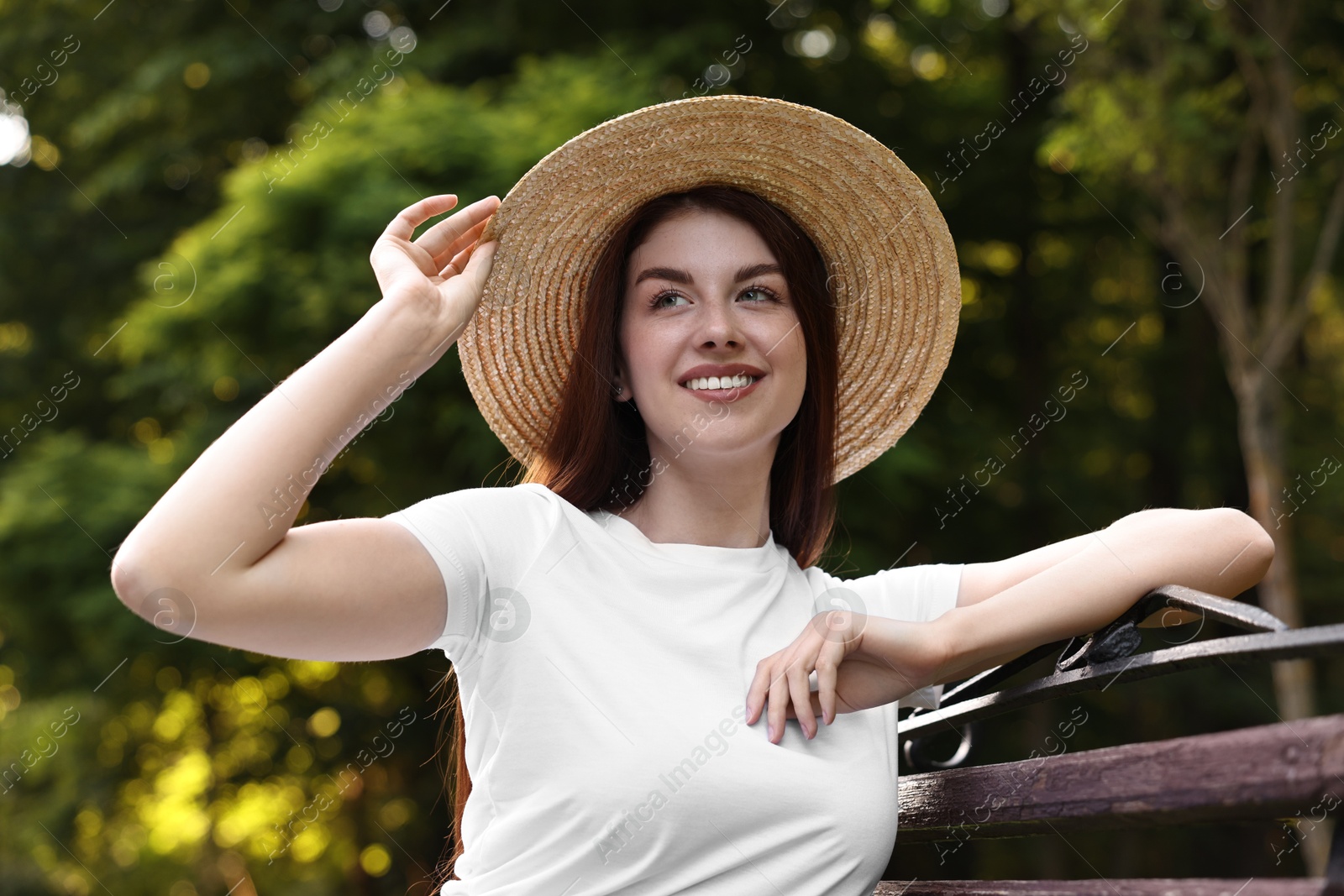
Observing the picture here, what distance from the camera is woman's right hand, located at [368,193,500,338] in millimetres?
1656

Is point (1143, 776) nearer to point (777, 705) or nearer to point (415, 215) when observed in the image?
point (777, 705)

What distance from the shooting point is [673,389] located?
2027 millimetres

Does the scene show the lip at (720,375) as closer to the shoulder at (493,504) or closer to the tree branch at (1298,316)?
the shoulder at (493,504)

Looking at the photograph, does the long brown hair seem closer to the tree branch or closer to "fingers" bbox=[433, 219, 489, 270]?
"fingers" bbox=[433, 219, 489, 270]

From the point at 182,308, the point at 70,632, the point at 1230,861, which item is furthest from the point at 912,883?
the point at 1230,861

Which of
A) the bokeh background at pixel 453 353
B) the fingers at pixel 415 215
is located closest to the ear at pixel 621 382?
the fingers at pixel 415 215

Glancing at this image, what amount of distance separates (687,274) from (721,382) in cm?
21

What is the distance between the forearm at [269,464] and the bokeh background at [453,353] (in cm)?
A: 308

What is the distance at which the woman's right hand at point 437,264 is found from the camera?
65.2 inches

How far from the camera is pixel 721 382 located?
2.00 meters

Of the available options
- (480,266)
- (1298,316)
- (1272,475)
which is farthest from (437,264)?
(1298,316)

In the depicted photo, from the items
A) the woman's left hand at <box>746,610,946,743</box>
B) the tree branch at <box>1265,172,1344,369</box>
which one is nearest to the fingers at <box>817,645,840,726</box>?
the woman's left hand at <box>746,610,946,743</box>

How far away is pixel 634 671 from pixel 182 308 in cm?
552

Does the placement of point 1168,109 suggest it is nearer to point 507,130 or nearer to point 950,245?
point 507,130
